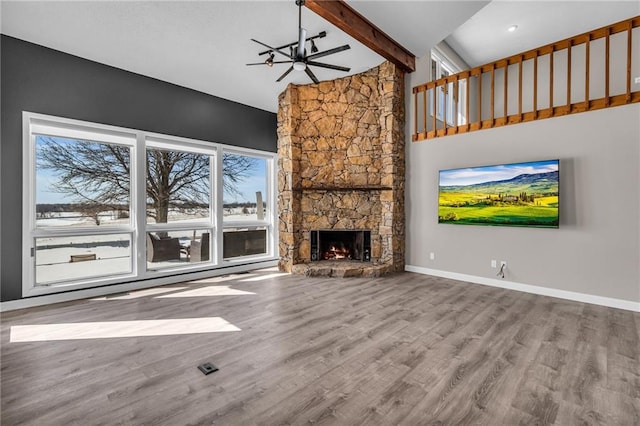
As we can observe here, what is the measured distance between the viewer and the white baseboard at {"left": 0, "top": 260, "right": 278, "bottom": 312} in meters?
3.73

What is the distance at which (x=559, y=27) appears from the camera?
5.88 meters

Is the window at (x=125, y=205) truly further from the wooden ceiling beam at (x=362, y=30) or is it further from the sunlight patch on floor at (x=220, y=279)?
the wooden ceiling beam at (x=362, y=30)

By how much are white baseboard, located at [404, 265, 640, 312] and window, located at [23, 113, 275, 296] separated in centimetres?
355

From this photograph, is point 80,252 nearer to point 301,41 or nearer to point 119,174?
point 119,174

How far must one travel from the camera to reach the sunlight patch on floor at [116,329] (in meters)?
2.91

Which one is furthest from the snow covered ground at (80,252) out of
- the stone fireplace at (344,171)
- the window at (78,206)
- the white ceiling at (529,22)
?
the white ceiling at (529,22)

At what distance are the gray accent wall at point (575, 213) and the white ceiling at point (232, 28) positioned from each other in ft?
6.39

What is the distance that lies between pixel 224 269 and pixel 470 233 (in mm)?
4341

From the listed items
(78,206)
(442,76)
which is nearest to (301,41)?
(78,206)

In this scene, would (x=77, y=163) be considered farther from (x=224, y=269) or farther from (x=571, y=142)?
(x=571, y=142)

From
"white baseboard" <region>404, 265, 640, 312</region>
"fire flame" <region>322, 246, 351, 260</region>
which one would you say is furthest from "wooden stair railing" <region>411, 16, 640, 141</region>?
"fire flame" <region>322, 246, 351, 260</region>

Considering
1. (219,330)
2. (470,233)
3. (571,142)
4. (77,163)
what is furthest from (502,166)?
(77,163)

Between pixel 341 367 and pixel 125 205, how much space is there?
417 centimetres

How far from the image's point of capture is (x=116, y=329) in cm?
308
